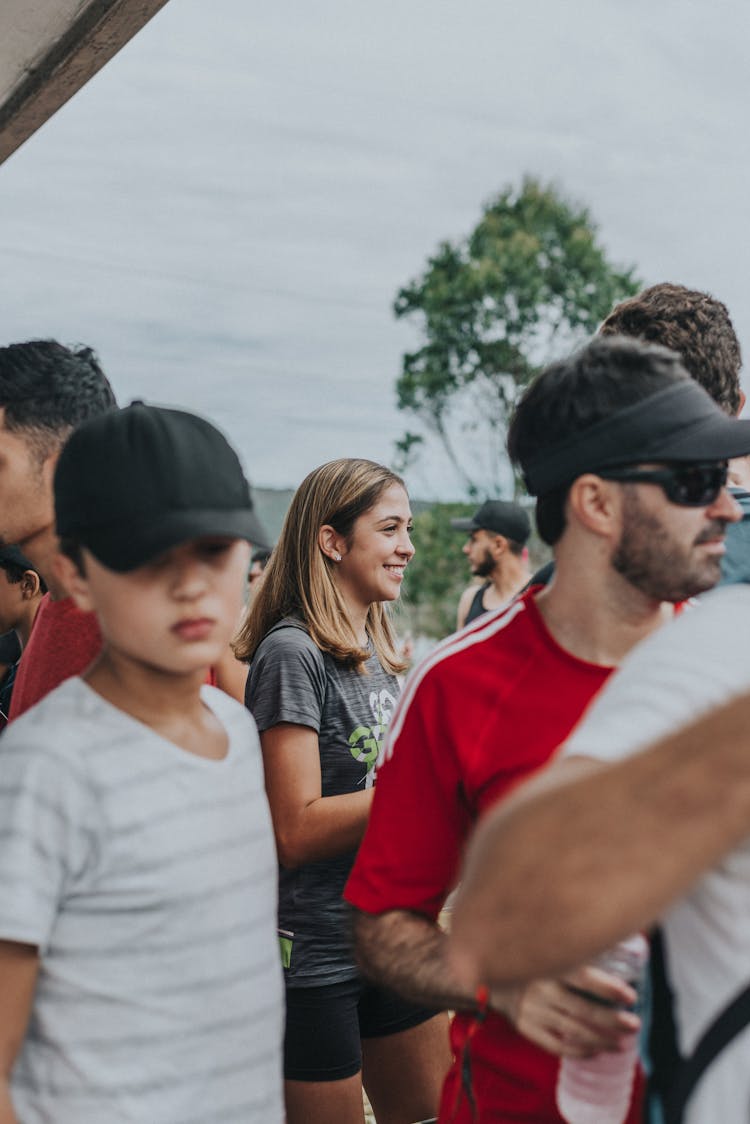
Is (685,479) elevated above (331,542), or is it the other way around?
(685,479)

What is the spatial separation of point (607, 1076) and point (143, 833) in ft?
1.98

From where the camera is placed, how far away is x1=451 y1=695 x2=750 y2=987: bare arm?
2.31ft

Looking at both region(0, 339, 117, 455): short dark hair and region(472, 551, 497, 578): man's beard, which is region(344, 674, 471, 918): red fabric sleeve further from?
region(472, 551, 497, 578): man's beard

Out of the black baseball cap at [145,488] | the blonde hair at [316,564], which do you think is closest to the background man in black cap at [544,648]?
the black baseball cap at [145,488]

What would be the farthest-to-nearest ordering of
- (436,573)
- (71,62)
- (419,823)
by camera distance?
(436,573) < (71,62) < (419,823)

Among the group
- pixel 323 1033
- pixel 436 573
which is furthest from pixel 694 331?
pixel 436 573

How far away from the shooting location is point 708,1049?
34.7 inches

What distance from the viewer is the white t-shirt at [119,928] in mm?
1315

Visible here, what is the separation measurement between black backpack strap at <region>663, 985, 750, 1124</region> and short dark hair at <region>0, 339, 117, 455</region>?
4.95 feet

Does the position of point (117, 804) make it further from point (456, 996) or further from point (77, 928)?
point (456, 996)

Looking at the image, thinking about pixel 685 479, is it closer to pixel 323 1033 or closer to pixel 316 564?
pixel 316 564

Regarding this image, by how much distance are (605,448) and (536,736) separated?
413 millimetres

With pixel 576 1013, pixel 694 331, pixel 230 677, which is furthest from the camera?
pixel 230 677

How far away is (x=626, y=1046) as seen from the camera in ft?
4.02
